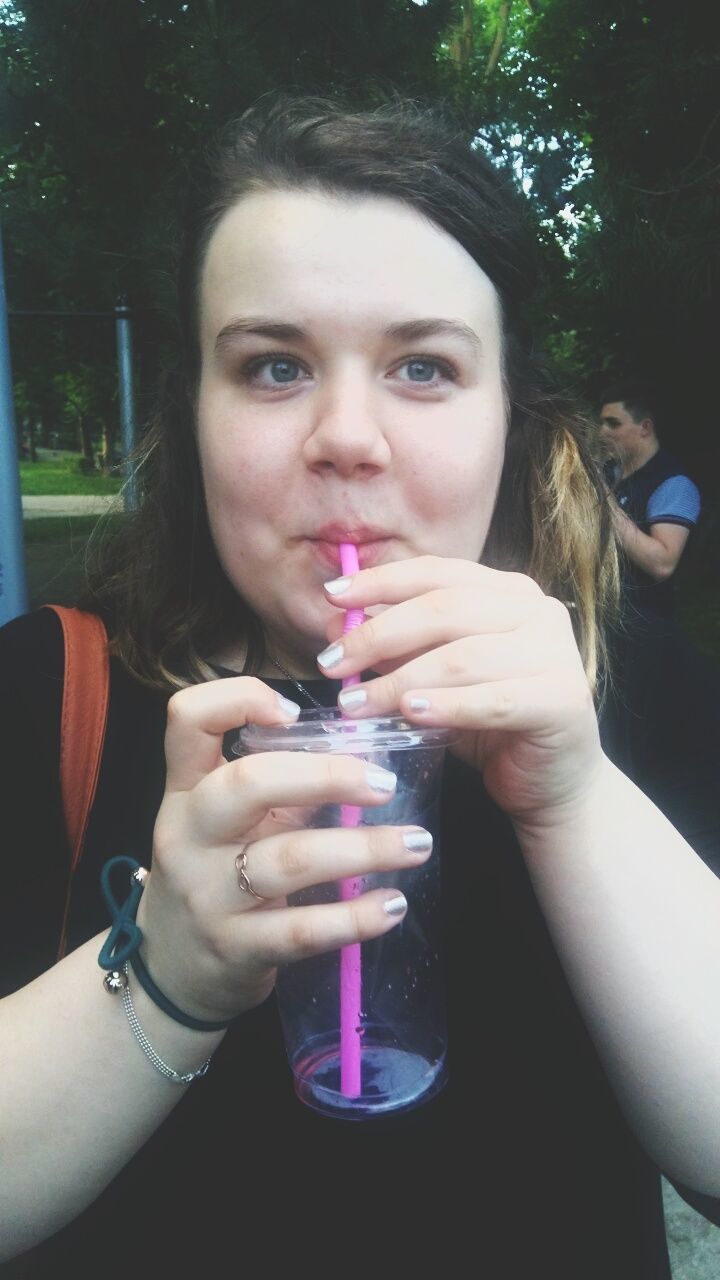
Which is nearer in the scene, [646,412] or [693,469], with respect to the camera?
[646,412]

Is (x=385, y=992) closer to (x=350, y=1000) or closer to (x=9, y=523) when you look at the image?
(x=350, y=1000)

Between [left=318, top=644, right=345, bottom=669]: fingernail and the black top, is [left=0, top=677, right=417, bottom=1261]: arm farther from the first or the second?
the black top

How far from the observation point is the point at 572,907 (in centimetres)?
90

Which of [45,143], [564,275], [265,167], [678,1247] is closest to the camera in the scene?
[265,167]

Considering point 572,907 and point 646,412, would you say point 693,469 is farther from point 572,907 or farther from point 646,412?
point 572,907

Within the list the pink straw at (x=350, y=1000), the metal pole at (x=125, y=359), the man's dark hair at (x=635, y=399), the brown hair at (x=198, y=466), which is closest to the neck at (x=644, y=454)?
the man's dark hair at (x=635, y=399)

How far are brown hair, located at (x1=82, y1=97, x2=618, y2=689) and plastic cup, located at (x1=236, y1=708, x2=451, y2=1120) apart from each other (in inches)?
18.2

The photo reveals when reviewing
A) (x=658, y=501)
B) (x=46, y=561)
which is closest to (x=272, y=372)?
(x=658, y=501)

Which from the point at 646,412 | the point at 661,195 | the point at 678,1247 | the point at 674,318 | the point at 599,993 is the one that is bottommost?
the point at 678,1247

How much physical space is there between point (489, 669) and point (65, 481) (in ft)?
43.6

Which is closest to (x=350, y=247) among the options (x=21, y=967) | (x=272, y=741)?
(x=272, y=741)

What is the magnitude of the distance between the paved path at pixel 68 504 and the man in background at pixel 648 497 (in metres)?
2.08

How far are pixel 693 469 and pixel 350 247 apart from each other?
7143 millimetres

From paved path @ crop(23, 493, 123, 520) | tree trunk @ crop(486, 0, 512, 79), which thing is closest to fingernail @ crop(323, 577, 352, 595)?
paved path @ crop(23, 493, 123, 520)
